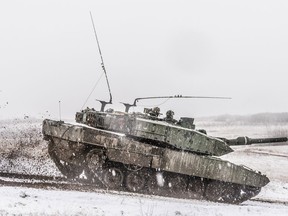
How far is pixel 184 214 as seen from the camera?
34.0 ft

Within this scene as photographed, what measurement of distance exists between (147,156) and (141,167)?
1.41 ft

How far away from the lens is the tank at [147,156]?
13.2 m

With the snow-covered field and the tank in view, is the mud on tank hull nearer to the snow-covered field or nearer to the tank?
the tank

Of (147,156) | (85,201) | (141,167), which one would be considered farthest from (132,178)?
(85,201)

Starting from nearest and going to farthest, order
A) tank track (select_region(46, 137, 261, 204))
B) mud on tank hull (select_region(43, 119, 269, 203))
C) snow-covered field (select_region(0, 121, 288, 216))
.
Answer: snow-covered field (select_region(0, 121, 288, 216)), mud on tank hull (select_region(43, 119, 269, 203)), tank track (select_region(46, 137, 261, 204))

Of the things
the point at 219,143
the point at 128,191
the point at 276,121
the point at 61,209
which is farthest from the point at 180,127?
the point at 276,121

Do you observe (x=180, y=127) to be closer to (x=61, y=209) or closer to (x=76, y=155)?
(x=76, y=155)

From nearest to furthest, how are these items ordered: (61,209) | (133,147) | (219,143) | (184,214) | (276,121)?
(61,209) < (184,214) < (133,147) < (219,143) < (276,121)

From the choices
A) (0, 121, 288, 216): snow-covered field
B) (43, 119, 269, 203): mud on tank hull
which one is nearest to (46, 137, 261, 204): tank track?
(43, 119, 269, 203): mud on tank hull

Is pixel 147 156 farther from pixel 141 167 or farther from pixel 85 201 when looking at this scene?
pixel 85 201

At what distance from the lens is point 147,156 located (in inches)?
520

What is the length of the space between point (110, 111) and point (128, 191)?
293 centimetres

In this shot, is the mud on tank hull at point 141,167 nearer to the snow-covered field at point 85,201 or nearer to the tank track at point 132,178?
the tank track at point 132,178

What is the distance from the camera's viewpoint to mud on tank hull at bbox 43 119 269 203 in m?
13.1
